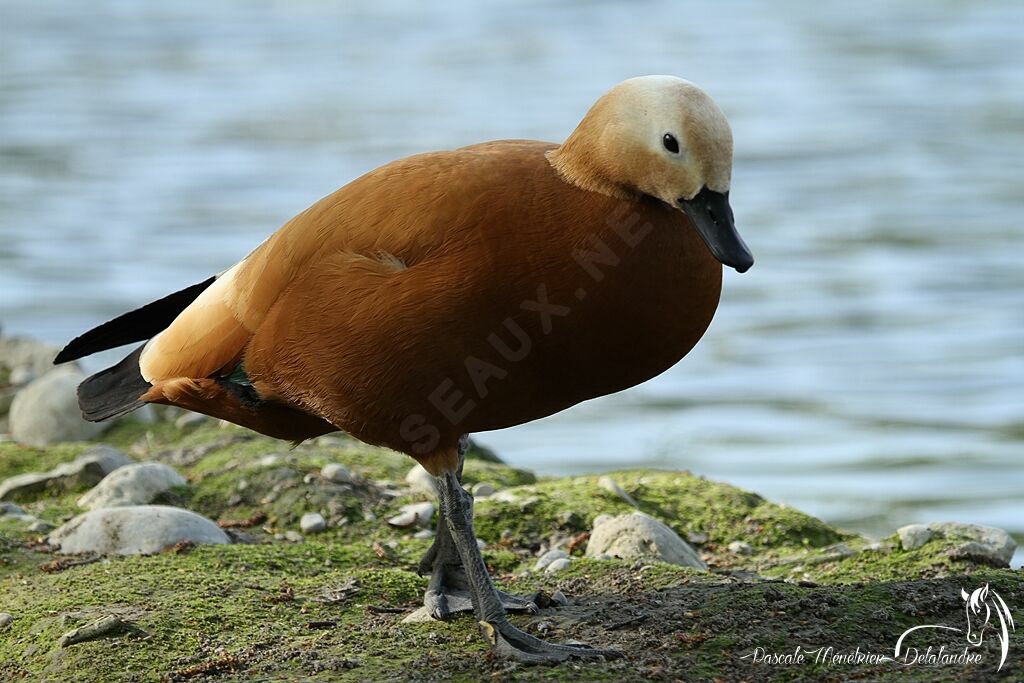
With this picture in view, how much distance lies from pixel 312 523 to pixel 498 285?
2329 mm

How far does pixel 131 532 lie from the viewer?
559 cm

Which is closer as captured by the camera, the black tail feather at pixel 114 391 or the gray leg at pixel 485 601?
the gray leg at pixel 485 601

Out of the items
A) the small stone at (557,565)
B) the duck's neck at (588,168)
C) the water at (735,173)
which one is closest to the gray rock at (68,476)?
the small stone at (557,565)

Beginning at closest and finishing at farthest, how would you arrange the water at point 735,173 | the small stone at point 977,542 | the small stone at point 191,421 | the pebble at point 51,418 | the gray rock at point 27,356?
1. the small stone at point 977,542
2. the pebble at point 51,418
3. the small stone at point 191,421
4. the water at point 735,173
5. the gray rock at point 27,356

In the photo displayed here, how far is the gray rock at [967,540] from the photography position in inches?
215

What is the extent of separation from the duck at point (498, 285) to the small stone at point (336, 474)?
1750 mm

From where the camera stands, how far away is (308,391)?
4590mm

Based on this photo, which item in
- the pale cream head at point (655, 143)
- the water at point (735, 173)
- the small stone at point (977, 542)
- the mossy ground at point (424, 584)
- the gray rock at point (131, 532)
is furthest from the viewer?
the water at point (735, 173)

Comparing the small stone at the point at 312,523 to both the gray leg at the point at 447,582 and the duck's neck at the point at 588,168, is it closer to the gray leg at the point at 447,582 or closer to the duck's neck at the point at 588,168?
the gray leg at the point at 447,582

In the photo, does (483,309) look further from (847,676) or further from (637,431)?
(637,431)

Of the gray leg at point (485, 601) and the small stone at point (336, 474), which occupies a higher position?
the small stone at point (336, 474)

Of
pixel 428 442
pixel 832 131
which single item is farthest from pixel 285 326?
pixel 832 131

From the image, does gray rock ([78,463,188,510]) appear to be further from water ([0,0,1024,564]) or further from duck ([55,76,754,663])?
water ([0,0,1024,564])

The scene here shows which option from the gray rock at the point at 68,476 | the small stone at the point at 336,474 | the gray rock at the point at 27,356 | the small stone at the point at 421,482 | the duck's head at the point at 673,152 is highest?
the gray rock at the point at 27,356
